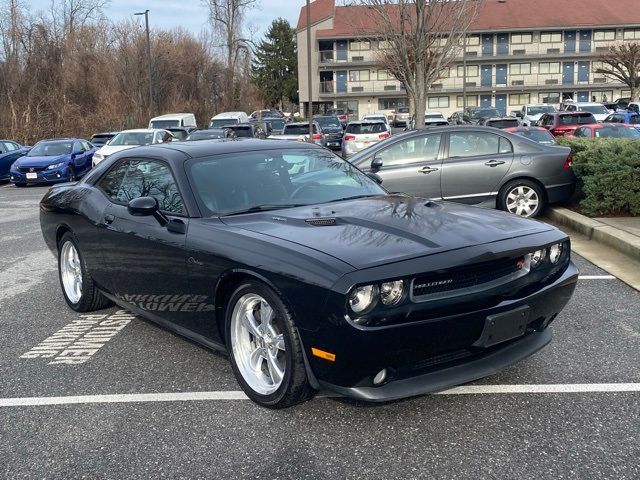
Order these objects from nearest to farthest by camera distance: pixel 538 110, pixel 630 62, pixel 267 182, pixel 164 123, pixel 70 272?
pixel 267 182
pixel 70 272
pixel 164 123
pixel 538 110
pixel 630 62

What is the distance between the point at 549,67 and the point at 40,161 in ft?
172

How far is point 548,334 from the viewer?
384cm

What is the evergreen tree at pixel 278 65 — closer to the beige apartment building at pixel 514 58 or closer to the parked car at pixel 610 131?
the beige apartment building at pixel 514 58

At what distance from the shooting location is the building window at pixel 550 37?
59.7 meters

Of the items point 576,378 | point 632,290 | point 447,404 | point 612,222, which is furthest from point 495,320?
point 612,222

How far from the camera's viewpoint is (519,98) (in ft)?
200

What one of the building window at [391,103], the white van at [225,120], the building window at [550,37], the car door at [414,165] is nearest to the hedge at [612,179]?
the car door at [414,165]

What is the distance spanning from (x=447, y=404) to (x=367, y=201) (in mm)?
1501

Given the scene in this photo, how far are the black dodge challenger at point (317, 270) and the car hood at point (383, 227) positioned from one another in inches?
0.5

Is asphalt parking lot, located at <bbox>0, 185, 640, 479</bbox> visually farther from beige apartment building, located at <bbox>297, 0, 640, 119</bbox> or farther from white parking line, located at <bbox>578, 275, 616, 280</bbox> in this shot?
beige apartment building, located at <bbox>297, 0, 640, 119</bbox>

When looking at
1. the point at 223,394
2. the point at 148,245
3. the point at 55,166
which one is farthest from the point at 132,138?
the point at 223,394

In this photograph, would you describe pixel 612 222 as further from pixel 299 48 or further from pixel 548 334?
pixel 299 48

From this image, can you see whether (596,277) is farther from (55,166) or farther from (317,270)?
(55,166)

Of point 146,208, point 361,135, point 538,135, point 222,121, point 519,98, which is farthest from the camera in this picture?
point 519,98
